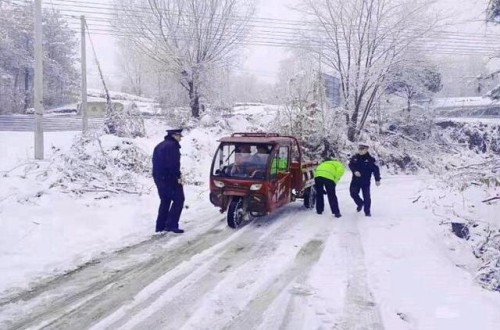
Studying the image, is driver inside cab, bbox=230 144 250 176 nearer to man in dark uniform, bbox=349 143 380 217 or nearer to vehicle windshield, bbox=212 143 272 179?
vehicle windshield, bbox=212 143 272 179

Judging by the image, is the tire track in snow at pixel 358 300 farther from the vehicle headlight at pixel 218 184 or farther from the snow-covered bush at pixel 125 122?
the snow-covered bush at pixel 125 122

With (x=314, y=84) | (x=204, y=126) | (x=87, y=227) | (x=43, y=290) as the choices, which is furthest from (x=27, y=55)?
(x=43, y=290)

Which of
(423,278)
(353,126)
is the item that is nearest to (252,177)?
(423,278)

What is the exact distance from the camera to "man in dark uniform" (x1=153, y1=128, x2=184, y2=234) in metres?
8.23

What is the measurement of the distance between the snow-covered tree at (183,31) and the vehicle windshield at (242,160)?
49.9 ft

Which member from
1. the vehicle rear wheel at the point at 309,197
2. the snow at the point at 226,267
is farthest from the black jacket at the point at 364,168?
the vehicle rear wheel at the point at 309,197

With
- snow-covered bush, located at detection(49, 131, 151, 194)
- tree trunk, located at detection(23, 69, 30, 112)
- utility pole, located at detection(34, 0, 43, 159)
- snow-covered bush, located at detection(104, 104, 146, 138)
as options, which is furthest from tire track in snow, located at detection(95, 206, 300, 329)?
tree trunk, located at detection(23, 69, 30, 112)

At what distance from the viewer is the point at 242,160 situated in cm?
970

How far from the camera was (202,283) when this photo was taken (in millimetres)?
5699

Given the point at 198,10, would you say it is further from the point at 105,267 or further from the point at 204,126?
the point at 105,267

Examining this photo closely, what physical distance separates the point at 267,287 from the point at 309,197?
5.80 m

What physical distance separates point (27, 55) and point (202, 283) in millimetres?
43610

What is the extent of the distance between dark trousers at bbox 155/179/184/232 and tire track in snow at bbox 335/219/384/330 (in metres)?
3.13

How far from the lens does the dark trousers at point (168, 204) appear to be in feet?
27.1
